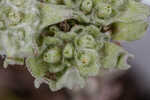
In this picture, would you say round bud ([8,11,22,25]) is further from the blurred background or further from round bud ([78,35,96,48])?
the blurred background

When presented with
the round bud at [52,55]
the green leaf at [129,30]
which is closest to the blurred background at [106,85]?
the green leaf at [129,30]

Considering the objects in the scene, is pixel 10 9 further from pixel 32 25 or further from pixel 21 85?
pixel 21 85

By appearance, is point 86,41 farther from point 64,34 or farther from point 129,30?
point 129,30

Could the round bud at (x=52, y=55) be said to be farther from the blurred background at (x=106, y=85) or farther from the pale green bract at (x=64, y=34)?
the blurred background at (x=106, y=85)

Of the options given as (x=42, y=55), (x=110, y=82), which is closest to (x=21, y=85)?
(x=110, y=82)

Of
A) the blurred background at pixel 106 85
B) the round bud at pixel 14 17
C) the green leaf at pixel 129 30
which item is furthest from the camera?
the blurred background at pixel 106 85

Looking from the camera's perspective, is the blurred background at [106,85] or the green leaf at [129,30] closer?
the green leaf at [129,30]

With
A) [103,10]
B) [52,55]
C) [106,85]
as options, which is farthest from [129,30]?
[106,85]
